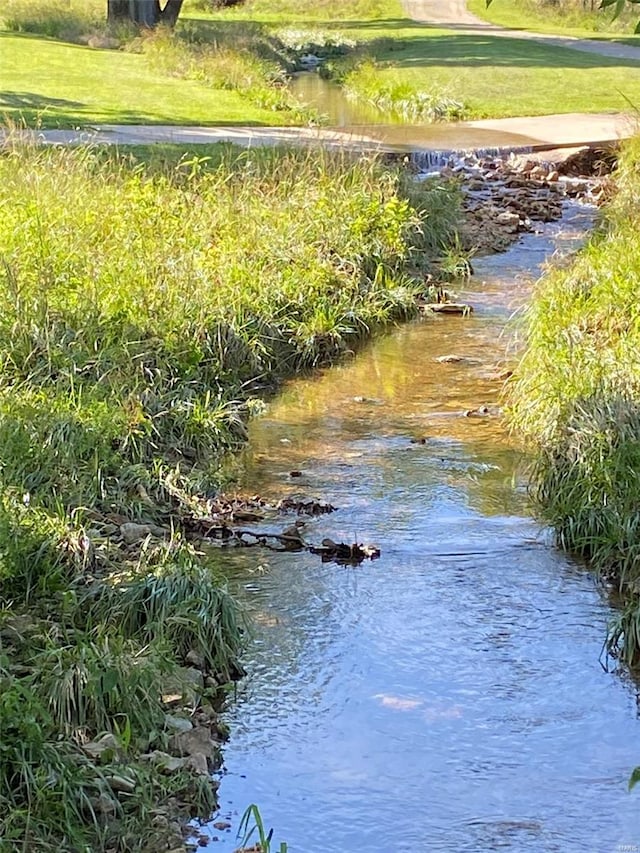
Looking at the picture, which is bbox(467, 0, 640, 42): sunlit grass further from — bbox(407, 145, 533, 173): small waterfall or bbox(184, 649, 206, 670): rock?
bbox(184, 649, 206, 670): rock

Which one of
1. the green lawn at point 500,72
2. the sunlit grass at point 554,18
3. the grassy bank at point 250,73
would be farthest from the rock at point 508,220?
the sunlit grass at point 554,18

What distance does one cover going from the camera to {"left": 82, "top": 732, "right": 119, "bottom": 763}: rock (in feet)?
13.8

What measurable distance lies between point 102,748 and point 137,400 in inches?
136

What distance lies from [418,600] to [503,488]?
162 cm

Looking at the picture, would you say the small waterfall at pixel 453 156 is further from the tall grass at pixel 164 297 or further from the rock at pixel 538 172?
the tall grass at pixel 164 297

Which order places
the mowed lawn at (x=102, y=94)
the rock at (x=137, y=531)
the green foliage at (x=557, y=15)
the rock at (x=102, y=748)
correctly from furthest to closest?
1. the green foliage at (x=557, y=15)
2. the mowed lawn at (x=102, y=94)
3. the rock at (x=137, y=531)
4. the rock at (x=102, y=748)

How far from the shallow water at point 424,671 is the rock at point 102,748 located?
0.40 meters

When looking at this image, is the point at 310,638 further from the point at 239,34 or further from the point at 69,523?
the point at 239,34

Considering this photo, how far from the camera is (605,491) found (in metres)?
6.55

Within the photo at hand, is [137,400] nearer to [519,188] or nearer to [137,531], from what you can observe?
[137,531]

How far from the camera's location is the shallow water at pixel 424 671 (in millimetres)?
4242

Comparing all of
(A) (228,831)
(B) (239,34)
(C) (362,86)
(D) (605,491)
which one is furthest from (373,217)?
(B) (239,34)

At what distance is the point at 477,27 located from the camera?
40.8 meters

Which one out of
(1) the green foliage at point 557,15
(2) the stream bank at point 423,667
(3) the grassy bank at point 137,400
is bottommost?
(2) the stream bank at point 423,667
